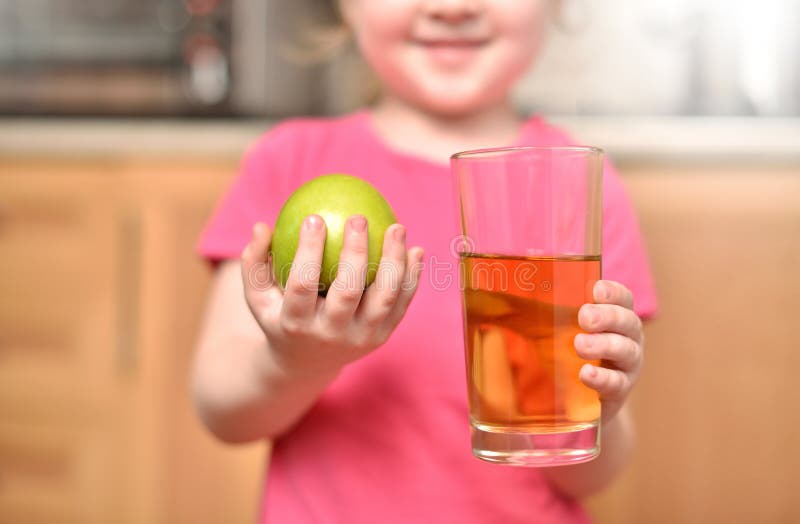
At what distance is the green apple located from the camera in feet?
2.47

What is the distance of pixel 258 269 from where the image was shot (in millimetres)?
764

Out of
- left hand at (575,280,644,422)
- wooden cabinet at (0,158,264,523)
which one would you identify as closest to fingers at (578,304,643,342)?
left hand at (575,280,644,422)

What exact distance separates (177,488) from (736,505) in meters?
1.04

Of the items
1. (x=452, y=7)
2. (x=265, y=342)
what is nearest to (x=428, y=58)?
(x=452, y=7)

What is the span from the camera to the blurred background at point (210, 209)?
162cm

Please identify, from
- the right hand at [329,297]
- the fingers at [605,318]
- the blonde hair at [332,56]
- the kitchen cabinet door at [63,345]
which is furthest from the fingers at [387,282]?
the blonde hair at [332,56]

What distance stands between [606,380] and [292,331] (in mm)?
250

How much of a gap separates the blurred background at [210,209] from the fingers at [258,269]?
94 centimetres

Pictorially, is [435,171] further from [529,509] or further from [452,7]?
[529,509]

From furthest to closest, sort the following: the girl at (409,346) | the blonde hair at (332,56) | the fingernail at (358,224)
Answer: the blonde hair at (332,56) < the girl at (409,346) < the fingernail at (358,224)

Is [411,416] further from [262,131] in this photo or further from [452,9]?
[262,131]

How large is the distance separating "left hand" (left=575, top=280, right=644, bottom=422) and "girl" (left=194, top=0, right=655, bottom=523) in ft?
0.69

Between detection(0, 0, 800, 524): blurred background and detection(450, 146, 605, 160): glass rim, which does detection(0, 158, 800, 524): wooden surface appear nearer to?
detection(0, 0, 800, 524): blurred background

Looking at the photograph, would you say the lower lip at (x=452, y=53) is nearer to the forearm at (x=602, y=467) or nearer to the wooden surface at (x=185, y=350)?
the forearm at (x=602, y=467)
